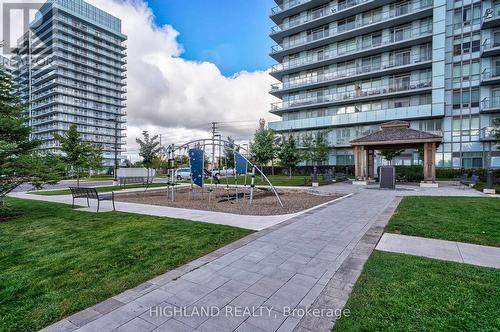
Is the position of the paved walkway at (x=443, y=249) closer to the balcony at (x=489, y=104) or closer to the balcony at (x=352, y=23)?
the balcony at (x=489, y=104)

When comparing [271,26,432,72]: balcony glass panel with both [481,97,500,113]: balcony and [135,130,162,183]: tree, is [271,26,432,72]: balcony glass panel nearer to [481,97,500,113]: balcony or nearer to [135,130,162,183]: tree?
[481,97,500,113]: balcony

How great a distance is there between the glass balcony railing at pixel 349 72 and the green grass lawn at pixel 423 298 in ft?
125

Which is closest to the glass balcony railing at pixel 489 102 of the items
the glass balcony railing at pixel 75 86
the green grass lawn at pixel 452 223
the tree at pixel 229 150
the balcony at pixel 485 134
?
the balcony at pixel 485 134

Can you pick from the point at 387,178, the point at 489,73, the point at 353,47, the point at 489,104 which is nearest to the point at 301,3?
the point at 353,47

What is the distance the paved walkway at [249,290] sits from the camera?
2898 millimetres

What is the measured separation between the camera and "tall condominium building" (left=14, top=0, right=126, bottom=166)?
73375 mm

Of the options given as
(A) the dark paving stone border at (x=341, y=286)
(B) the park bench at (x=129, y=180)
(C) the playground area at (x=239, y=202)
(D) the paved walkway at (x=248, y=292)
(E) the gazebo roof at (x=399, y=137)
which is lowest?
(C) the playground area at (x=239, y=202)

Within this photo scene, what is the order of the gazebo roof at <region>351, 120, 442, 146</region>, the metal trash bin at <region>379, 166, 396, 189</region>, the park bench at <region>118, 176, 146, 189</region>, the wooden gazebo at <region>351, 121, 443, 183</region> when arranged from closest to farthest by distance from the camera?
the metal trash bin at <region>379, 166, 396, 189</region> → the gazebo roof at <region>351, 120, 442, 146</region> → the wooden gazebo at <region>351, 121, 443, 183</region> → the park bench at <region>118, 176, 146, 189</region>

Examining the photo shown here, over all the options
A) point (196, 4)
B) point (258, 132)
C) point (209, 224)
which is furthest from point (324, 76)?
point (209, 224)

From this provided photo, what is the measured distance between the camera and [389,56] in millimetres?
36156

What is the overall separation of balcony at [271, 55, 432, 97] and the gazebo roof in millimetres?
16116

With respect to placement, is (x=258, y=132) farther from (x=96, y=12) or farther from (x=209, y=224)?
(x=96, y=12)

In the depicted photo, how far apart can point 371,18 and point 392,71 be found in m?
8.97

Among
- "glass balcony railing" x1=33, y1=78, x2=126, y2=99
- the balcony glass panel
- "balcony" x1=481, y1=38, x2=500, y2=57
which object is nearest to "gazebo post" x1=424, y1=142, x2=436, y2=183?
"balcony" x1=481, y1=38, x2=500, y2=57
